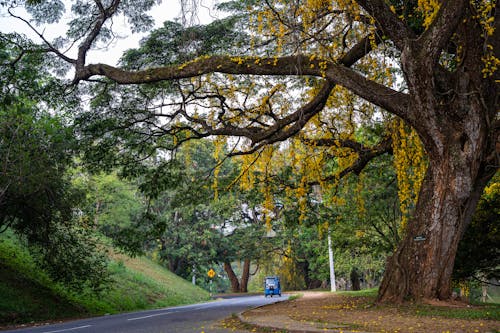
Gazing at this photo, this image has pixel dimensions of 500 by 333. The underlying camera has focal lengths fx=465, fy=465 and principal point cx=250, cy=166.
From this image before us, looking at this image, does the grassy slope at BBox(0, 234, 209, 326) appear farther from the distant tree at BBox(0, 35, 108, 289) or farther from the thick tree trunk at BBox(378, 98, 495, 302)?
the thick tree trunk at BBox(378, 98, 495, 302)

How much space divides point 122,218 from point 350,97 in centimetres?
2380

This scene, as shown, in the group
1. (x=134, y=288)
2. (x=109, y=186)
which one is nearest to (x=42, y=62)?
(x=134, y=288)

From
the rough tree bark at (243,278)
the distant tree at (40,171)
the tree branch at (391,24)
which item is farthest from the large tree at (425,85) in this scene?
the rough tree bark at (243,278)

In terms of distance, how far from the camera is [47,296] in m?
15.2

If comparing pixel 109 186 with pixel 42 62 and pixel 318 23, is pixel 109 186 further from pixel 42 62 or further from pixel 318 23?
pixel 318 23

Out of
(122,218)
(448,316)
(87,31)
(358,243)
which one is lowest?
(448,316)

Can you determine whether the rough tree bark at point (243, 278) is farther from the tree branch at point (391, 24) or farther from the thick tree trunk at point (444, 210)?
the tree branch at point (391, 24)

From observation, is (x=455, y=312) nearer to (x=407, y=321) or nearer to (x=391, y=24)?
(x=407, y=321)

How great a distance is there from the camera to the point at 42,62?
40.8ft

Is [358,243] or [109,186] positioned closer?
[358,243]

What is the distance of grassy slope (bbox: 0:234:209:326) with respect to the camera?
1319 cm

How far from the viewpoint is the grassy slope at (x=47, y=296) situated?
13188mm

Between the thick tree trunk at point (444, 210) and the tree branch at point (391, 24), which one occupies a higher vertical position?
the tree branch at point (391, 24)

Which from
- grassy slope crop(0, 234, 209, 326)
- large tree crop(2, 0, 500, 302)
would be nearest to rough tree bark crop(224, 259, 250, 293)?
grassy slope crop(0, 234, 209, 326)
